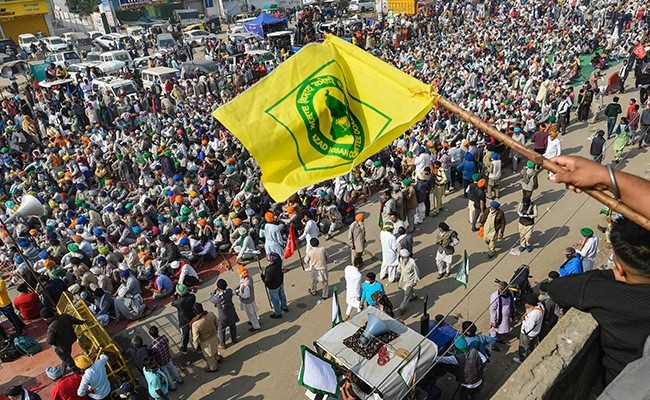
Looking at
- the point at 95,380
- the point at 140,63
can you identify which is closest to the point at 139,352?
the point at 95,380

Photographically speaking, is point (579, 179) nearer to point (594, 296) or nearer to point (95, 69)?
point (594, 296)

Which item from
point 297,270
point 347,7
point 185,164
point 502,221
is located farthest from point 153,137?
point 347,7

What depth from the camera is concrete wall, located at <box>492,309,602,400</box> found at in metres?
3.21

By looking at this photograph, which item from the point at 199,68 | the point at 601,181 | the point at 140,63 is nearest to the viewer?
the point at 601,181

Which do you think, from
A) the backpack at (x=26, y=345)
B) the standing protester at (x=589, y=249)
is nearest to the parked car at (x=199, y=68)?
A: the backpack at (x=26, y=345)

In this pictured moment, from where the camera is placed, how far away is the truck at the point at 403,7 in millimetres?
33906

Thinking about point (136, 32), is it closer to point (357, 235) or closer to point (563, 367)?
point (357, 235)

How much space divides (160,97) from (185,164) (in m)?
8.21

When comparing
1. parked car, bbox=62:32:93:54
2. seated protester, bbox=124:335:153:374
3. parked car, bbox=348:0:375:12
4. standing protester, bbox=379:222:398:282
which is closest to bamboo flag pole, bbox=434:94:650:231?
standing protester, bbox=379:222:398:282

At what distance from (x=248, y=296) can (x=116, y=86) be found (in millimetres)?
18141

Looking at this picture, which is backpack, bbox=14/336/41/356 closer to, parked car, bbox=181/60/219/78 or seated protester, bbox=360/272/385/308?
seated protester, bbox=360/272/385/308

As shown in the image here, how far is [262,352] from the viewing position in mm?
7988

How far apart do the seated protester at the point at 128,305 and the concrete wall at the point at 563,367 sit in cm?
762

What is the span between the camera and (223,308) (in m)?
7.66
